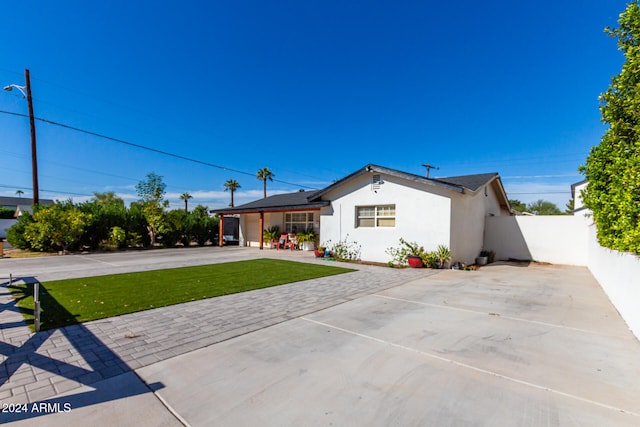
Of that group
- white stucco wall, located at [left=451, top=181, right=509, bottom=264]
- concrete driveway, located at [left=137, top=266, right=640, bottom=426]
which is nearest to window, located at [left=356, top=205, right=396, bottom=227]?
white stucco wall, located at [left=451, top=181, right=509, bottom=264]

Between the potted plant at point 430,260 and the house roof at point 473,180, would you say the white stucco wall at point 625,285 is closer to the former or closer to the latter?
the potted plant at point 430,260

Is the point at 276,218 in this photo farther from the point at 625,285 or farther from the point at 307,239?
the point at 625,285

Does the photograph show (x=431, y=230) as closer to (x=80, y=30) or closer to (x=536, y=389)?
(x=536, y=389)

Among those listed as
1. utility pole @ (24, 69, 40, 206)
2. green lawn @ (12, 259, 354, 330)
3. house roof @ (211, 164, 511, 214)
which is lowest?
green lawn @ (12, 259, 354, 330)

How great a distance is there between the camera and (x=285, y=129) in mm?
20469

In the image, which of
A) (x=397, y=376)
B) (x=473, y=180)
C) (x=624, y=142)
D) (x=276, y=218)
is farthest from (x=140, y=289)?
(x=473, y=180)

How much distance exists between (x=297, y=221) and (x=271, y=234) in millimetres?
1995

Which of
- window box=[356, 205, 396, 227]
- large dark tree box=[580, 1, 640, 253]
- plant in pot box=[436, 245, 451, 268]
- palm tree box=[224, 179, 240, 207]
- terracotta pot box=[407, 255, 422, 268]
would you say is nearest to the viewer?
large dark tree box=[580, 1, 640, 253]

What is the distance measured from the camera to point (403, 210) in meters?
11.2

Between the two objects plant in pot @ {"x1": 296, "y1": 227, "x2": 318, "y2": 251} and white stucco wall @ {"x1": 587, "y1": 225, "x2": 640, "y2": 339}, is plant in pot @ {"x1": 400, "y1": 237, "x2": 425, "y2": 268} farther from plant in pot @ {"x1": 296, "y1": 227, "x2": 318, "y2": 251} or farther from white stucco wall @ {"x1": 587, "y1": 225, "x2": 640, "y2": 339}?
plant in pot @ {"x1": 296, "y1": 227, "x2": 318, "y2": 251}

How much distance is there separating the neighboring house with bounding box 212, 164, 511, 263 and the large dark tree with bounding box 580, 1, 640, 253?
4.60 metres

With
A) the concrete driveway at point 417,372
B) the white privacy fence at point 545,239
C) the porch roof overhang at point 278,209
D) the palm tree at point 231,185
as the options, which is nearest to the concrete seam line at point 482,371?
the concrete driveway at point 417,372

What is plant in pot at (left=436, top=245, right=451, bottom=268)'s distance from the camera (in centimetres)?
1014

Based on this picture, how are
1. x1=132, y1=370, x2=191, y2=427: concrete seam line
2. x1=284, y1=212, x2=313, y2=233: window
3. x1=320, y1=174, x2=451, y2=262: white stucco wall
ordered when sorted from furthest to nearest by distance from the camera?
x1=284, y1=212, x2=313, y2=233: window, x1=320, y1=174, x2=451, y2=262: white stucco wall, x1=132, y1=370, x2=191, y2=427: concrete seam line
